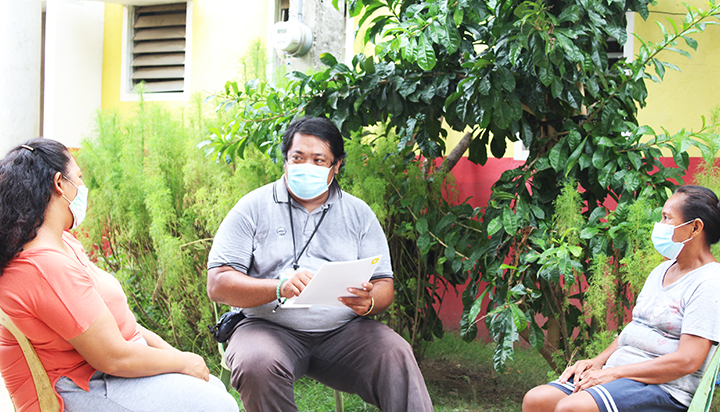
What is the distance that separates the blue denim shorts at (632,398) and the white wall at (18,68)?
20.6 feet

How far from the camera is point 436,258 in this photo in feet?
12.0

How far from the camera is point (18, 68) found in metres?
→ 6.41

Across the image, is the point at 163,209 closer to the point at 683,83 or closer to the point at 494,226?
the point at 494,226

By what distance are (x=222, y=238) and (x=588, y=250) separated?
1744 millimetres

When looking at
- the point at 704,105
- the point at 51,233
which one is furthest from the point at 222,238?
the point at 704,105

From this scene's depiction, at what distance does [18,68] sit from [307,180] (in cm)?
533

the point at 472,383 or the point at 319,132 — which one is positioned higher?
the point at 319,132

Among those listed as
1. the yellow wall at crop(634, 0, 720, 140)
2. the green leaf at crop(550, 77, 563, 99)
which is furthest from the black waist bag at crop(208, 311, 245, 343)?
the yellow wall at crop(634, 0, 720, 140)

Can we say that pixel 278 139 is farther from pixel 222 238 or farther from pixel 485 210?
pixel 485 210

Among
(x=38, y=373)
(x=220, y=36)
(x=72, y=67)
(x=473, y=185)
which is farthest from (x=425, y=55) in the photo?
(x=72, y=67)

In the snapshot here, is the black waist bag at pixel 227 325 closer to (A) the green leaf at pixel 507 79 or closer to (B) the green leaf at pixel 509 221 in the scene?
(B) the green leaf at pixel 509 221

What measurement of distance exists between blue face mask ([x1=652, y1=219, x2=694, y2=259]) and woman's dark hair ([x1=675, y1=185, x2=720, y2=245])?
0.04m

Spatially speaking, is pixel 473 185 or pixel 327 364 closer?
pixel 327 364

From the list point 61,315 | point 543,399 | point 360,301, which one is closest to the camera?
point 61,315
